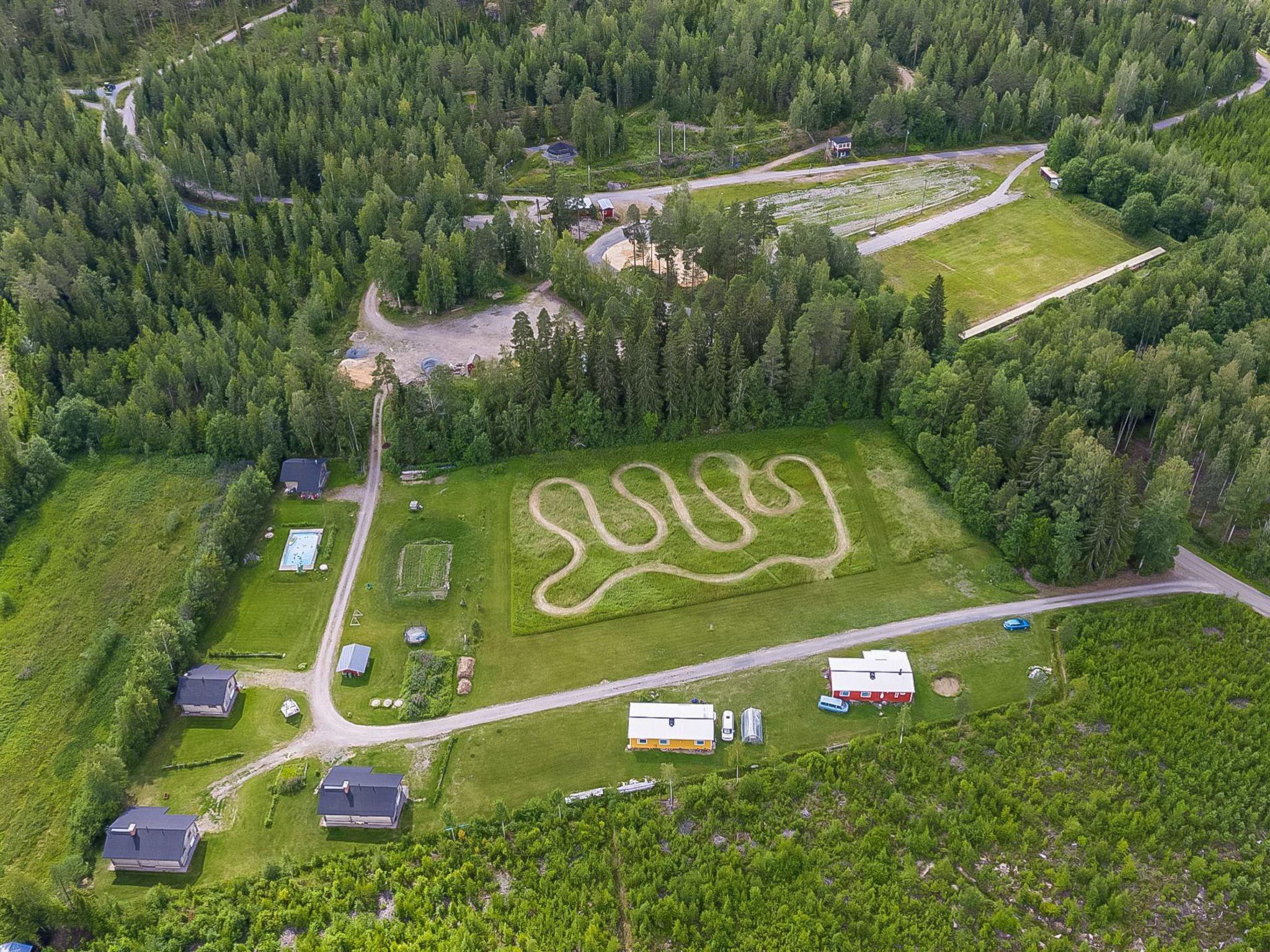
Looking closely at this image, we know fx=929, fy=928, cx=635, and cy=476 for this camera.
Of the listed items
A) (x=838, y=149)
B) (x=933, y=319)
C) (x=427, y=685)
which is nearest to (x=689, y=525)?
(x=427, y=685)

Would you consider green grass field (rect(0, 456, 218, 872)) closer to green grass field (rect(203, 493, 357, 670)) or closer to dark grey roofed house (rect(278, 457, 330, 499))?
green grass field (rect(203, 493, 357, 670))

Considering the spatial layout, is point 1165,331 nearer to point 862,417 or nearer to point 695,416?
point 862,417

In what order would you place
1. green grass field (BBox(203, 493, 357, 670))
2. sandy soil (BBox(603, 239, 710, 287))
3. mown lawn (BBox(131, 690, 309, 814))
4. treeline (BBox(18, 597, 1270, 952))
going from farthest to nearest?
sandy soil (BBox(603, 239, 710, 287)), green grass field (BBox(203, 493, 357, 670)), mown lawn (BBox(131, 690, 309, 814)), treeline (BBox(18, 597, 1270, 952))

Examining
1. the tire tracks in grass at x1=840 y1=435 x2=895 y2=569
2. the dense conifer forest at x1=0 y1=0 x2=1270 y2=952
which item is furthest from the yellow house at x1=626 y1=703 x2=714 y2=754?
the tire tracks in grass at x1=840 y1=435 x2=895 y2=569

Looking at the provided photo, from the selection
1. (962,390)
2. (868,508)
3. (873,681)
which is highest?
(962,390)

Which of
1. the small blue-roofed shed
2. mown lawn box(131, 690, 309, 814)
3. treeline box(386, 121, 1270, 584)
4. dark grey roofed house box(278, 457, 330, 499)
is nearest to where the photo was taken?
mown lawn box(131, 690, 309, 814)

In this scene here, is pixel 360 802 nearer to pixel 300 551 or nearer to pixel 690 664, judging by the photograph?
pixel 690 664
